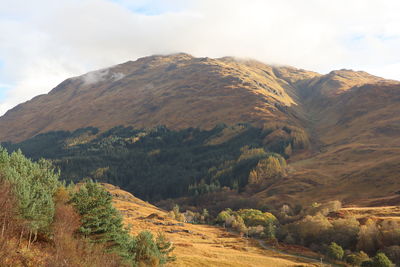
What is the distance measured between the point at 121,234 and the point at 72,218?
7.33 m

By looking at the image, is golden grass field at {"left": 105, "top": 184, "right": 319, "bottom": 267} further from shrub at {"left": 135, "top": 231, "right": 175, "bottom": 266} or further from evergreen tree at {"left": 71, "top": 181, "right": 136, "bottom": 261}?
evergreen tree at {"left": 71, "top": 181, "right": 136, "bottom": 261}

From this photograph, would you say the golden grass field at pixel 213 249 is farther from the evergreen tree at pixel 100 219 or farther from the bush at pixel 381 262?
the evergreen tree at pixel 100 219

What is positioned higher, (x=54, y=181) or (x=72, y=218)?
(x=54, y=181)

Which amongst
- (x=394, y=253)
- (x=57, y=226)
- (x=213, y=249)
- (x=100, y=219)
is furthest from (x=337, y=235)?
(x=57, y=226)

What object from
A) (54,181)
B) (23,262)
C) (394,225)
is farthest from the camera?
(394,225)

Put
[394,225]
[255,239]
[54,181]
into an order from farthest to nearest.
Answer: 1. [255,239]
2. [394,225]
3. [54,181]

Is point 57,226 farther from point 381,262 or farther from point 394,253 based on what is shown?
point 394,253

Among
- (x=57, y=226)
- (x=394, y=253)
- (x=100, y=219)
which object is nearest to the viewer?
(x=57, y=226)

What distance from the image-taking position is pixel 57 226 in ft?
122

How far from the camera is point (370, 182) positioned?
185875mm

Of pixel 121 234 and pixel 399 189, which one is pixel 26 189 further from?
pixel 399 189

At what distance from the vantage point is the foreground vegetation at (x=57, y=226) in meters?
30.2

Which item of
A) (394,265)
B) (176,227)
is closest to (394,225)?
(394,265)

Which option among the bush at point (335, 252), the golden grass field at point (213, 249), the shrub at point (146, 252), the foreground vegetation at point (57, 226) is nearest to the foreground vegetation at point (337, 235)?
the bush at point (335, 252)
